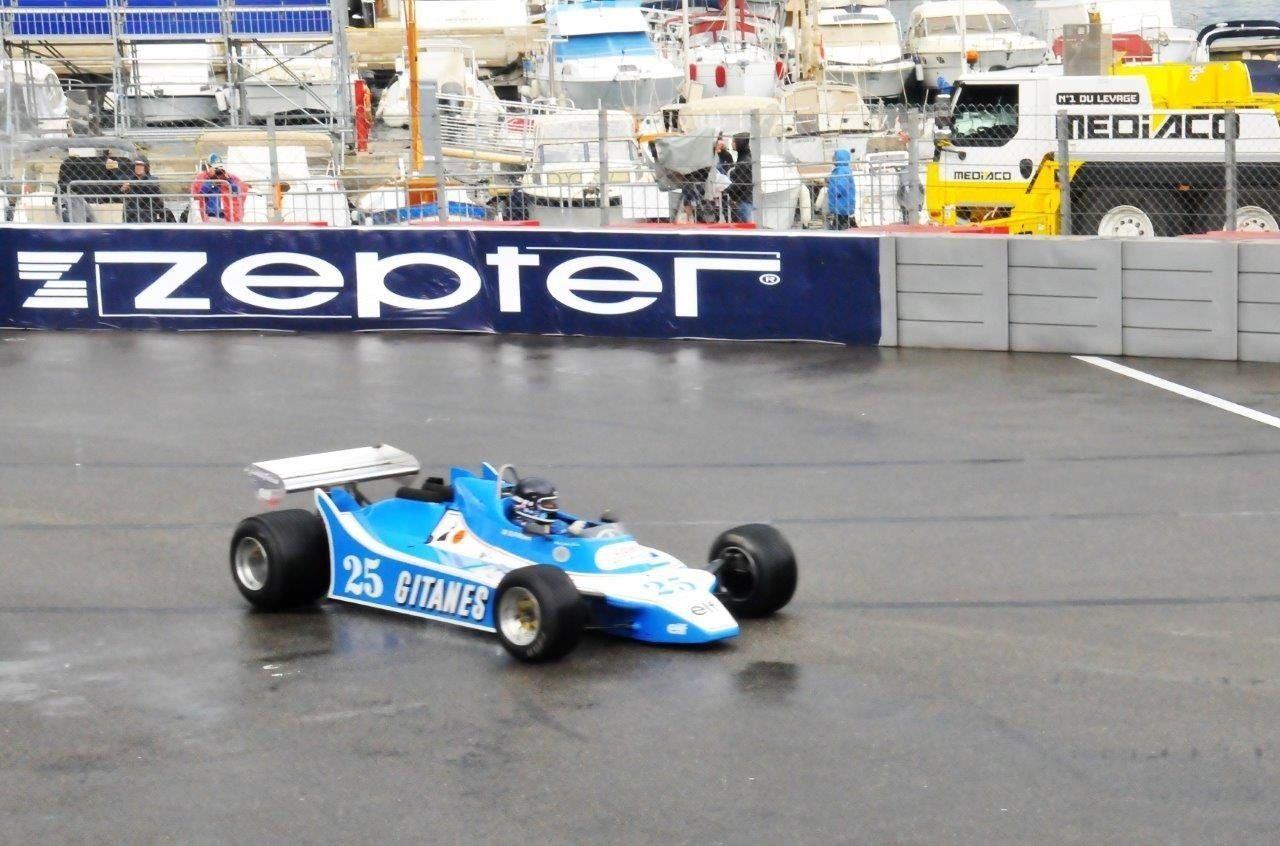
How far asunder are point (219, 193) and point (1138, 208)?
420 inches

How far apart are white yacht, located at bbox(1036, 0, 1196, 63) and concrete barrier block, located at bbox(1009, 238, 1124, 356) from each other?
26559 millimetres

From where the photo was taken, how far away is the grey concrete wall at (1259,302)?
616 inches

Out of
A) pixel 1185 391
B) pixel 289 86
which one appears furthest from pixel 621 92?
pixel 1185 391

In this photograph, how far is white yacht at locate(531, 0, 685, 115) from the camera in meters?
41.9

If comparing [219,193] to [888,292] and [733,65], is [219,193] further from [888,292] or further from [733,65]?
[733,65]

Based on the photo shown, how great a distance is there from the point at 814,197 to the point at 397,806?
15548 millimetres

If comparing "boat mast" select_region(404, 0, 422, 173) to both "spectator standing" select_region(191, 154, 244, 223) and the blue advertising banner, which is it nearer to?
"spectator standing" select_region(191, 154, 244, 223)

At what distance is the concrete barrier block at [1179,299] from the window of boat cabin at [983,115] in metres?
7.76

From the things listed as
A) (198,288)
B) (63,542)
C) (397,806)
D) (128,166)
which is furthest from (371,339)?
(397,806)

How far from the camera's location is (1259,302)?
15781mm

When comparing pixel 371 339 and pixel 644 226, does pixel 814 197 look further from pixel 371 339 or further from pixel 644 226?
pixel 371 339

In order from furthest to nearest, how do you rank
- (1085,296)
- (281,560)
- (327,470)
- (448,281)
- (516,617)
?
(448,281)
(1085,296)
(327,470)
(281,560)
(516,617)

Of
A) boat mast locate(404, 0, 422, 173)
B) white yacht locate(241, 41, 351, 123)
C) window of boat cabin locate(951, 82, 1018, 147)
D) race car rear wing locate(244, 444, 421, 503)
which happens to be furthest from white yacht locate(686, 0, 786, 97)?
race car rear wing locate(244, 444, 421, 503)

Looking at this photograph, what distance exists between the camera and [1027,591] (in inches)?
367
